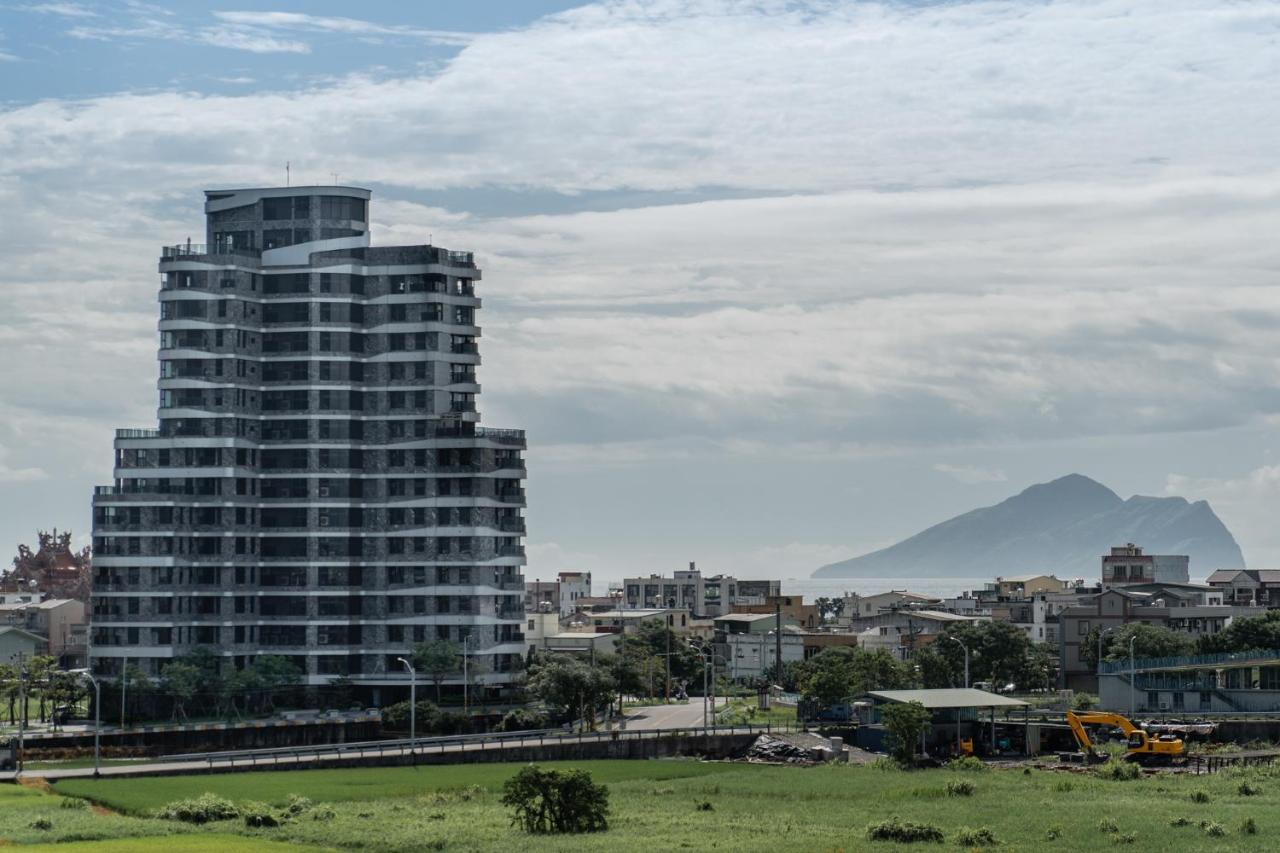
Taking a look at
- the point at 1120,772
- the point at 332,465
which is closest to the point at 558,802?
the point at 1120,772

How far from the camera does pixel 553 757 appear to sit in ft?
480

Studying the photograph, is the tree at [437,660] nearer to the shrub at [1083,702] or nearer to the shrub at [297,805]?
the shrub at [1083,702]

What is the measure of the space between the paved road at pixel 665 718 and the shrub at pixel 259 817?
63213 mm

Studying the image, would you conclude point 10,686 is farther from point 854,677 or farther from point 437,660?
point 854,677

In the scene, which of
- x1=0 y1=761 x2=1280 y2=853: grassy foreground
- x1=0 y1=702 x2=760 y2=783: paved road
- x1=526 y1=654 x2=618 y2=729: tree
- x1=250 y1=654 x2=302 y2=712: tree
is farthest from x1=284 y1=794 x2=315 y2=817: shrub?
x1=250 y1=654 x2=302 y2=712: tree

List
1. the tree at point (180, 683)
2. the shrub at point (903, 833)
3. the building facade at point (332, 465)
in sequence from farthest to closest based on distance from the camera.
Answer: the building facade at point (332, 465) → the tree at point (180, 683) → the shrub at point (903, 833)

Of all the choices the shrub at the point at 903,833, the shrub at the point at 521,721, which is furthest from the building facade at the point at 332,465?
the shrub at the point at 903,833

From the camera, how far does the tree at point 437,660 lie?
18375 centimetres

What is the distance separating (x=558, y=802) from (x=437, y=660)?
83.5 meters

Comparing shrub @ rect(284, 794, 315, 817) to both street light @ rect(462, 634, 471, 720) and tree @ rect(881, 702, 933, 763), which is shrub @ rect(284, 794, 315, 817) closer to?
tree @ rect(881, 702, 933, 763)

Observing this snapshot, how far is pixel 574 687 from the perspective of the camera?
A: 167750 millimetres

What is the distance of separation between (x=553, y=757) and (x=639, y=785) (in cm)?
2221

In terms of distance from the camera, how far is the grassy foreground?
308ft

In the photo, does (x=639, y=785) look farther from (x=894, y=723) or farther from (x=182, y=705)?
(x=182, y=705)
